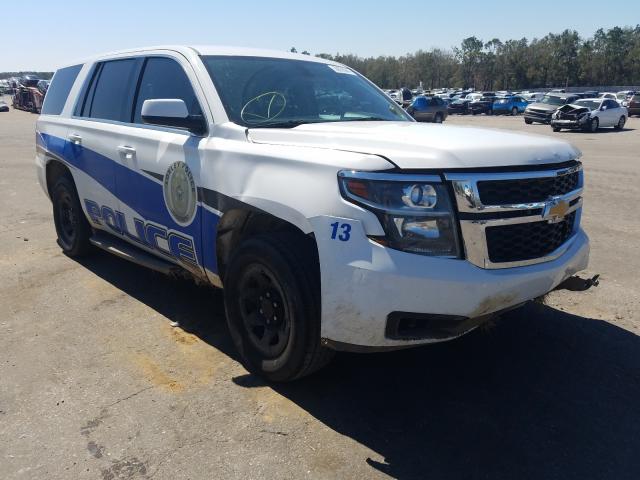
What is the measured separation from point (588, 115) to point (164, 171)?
26110 mm

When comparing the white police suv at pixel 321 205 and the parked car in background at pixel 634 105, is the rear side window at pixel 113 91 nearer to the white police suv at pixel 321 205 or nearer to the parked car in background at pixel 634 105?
the white police suv at pixel 321 205

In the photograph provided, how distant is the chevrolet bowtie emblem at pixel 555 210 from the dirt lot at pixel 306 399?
1.03 m

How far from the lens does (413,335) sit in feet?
9.21

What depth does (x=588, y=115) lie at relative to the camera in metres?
26.1

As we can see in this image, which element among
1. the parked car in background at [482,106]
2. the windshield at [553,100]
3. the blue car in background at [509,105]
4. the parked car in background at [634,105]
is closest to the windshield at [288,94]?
the windshield at [553,100]

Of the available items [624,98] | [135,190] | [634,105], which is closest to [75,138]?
[135,190]

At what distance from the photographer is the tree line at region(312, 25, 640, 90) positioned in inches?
4055

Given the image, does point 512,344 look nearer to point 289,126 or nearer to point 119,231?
point 289,126

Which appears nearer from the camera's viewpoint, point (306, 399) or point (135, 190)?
point (306, 399)

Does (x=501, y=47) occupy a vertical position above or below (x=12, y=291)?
above

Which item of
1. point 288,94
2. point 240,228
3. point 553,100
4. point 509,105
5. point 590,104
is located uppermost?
A: point 288,94

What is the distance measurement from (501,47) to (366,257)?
441 ft

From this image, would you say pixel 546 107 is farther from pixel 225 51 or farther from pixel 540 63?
pixel 540 63

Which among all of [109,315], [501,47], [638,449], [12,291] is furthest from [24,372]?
[501,47]
